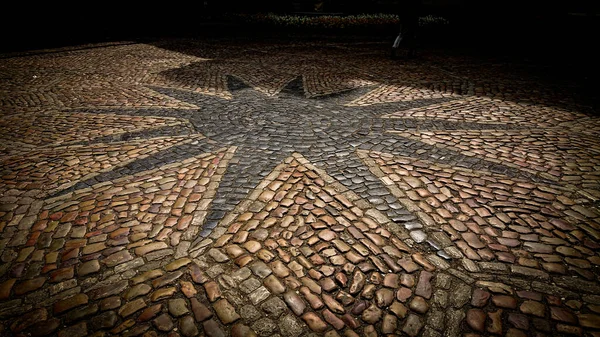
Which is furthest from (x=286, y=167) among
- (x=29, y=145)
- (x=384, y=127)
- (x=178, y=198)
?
(x=29, y=145)

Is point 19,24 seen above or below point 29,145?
above

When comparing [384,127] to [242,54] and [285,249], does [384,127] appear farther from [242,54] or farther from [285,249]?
[242,54]

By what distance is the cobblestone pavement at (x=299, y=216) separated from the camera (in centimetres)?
189

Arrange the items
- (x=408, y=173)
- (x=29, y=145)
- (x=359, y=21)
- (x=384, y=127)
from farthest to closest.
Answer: (x=359, y=21) → (x=384, y=127) → (x=29, y=145) → (x=408, y=173)

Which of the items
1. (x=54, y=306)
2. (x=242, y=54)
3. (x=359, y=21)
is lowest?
(x=54, y=306)

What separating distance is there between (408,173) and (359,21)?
1206 centimetres

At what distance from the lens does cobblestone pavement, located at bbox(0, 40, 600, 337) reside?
1.89 m

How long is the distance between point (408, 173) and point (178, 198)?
8.18ft

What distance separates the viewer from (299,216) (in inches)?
104

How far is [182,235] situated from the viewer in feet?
8.11

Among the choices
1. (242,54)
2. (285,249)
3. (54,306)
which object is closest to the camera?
(54,306)

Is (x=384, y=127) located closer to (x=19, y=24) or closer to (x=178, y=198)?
(x=178, y=198)

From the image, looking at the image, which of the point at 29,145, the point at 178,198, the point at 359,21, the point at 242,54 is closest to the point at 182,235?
the point at 178,198

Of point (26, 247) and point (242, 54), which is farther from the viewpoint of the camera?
point (242, 54)
